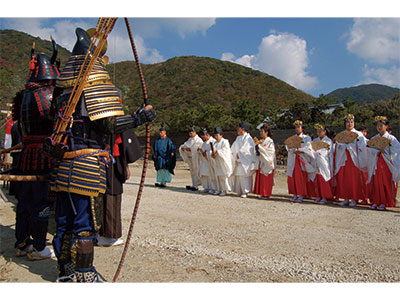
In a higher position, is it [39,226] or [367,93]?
[367,93]

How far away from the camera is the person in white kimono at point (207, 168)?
31.1 ft

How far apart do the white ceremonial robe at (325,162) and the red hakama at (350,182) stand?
0.81 ft

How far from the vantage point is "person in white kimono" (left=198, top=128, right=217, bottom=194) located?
373 inches

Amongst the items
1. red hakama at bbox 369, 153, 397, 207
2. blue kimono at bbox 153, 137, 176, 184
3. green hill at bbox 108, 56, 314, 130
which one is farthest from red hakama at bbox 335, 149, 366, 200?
green hill at bbox 108, 56, 314, 130

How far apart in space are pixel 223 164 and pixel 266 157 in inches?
49.1

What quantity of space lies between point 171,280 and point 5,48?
42507mm

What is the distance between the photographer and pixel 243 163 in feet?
28.3

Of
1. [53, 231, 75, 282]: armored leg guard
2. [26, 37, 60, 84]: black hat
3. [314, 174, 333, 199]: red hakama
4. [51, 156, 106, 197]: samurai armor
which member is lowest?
[53, 231, 75, 282]: armored leg guard

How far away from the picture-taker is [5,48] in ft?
121

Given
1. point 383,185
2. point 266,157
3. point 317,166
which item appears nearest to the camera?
point 383,185

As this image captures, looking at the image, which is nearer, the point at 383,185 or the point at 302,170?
the point at 383,185

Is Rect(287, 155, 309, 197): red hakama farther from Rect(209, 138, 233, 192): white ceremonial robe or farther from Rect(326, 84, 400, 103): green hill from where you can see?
Rect(326, 84, 400, 103): green hill

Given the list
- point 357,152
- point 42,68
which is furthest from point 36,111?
point 357,152

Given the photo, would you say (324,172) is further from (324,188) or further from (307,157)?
(307,157)
